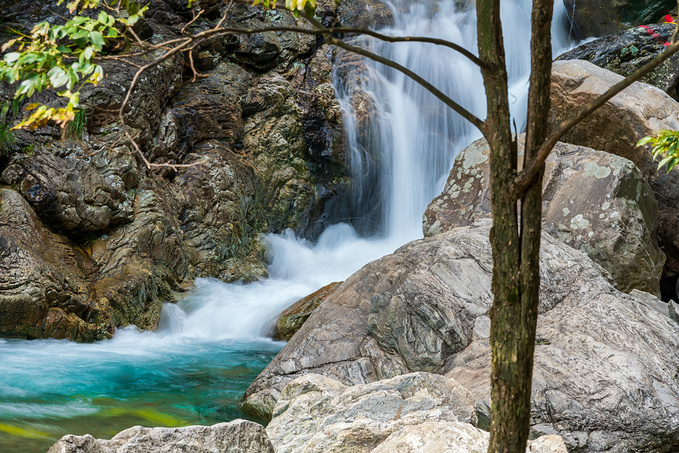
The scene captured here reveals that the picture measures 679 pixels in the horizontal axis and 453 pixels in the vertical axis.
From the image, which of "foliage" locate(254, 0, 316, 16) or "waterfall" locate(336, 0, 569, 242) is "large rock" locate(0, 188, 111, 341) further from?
"waterfall" locate(336, 0, 569, 242)

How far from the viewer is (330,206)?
508 inches

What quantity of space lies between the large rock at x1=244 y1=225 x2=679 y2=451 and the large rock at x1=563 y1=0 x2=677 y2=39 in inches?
461

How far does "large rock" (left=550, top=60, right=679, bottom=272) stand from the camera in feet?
26.1

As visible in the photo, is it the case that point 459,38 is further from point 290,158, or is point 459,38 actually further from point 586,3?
point 290,158

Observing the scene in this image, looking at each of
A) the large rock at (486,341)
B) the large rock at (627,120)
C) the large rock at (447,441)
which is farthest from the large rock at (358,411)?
the large rock at (627,120)

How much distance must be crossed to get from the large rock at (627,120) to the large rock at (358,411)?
20.5 ft

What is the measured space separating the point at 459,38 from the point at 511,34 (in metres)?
1.58

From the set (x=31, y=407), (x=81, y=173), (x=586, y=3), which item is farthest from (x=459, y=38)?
(x=31, y=407)

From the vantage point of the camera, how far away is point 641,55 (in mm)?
10766

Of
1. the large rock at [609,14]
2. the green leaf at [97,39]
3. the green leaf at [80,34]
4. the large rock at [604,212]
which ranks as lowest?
the large rock at [604,212]

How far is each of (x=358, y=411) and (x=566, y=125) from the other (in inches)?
86.3

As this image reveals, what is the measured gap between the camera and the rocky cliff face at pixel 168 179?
7309 mm

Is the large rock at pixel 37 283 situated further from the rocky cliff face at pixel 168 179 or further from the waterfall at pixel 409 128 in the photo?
the waterfall at pixel 409 128

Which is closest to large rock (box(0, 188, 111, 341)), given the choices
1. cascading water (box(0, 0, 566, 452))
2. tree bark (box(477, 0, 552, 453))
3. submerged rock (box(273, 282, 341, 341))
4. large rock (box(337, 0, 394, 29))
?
cascading water (box(0, 0, 566, 452))
